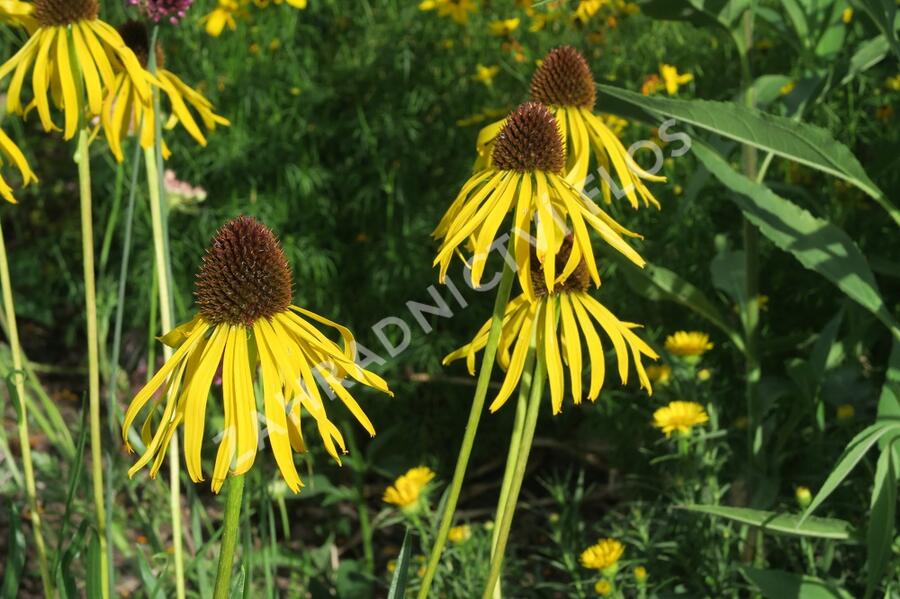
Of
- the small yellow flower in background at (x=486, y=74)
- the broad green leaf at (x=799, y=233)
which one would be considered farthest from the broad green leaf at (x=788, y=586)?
the small yellow flower in background at (x=486, y=74)

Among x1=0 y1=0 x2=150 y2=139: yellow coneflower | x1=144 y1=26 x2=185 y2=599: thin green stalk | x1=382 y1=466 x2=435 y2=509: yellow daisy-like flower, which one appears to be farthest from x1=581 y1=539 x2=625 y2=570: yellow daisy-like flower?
x1=0 y1=0 x2=150 y2=139: yellow coneflower

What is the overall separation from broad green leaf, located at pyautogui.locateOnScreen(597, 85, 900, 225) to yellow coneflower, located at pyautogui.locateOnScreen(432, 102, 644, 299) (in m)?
0.52

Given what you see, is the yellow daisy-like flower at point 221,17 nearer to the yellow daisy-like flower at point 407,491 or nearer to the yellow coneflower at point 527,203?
the yellow daisy-like flower at point 407,491

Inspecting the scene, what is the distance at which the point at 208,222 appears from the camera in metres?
2.99

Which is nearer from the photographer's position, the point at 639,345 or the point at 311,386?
the point at 311,386

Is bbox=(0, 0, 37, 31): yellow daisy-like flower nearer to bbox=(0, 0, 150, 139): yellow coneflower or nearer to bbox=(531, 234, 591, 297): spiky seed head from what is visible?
bbox=(0, 0, 150, 139): yellow coneflower

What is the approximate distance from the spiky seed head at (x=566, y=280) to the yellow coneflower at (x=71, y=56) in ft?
1.80

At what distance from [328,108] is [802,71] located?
1.32m

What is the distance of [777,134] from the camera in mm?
1647

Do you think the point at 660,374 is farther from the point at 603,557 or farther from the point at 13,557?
the point at 13,557

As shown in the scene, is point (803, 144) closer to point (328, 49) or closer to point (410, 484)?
point (410, 484)

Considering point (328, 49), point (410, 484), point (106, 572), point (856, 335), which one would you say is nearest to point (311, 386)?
point (106, 572)

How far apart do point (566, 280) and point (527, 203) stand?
0.41ft

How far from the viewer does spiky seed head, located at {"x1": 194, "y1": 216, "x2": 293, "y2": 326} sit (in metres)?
0.98
